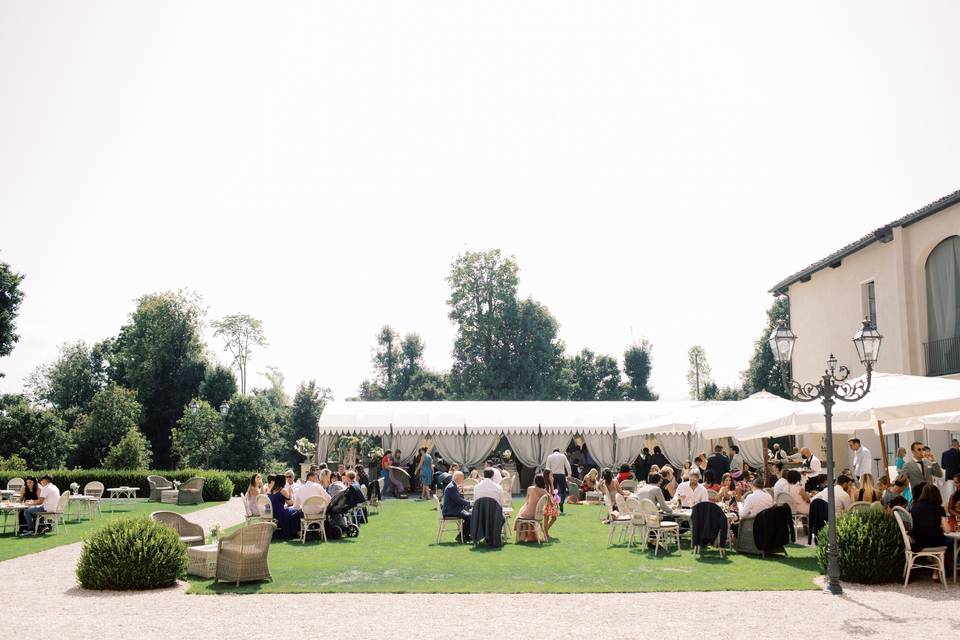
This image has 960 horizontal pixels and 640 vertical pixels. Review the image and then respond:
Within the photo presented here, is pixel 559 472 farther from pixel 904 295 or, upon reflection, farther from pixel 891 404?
pixel 891 404

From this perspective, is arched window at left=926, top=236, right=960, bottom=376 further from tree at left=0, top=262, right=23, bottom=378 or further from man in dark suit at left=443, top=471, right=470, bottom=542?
tree at left=0, top=262, right=23, bottom=378

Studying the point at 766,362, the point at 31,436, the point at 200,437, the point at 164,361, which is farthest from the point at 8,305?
the point at 766,362

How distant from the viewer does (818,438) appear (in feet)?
82.7

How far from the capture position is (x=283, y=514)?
14805 mm

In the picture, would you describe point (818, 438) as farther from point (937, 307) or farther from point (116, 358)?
point (116, 358)

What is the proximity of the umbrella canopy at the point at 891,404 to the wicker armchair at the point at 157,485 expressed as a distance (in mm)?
19476

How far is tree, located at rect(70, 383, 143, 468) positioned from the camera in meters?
36.5

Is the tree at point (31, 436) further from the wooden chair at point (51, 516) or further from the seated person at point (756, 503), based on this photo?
the seated person at point (756, 503)

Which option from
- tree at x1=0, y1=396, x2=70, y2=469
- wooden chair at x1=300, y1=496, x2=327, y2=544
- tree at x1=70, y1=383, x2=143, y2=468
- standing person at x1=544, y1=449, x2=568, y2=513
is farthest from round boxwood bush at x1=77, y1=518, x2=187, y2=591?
tree at x1=70, y1=383, x2=143, y2=468

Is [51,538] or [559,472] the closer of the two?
[51,538]

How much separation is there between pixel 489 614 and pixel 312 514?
6935 millimetres

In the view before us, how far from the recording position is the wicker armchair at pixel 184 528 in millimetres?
11148

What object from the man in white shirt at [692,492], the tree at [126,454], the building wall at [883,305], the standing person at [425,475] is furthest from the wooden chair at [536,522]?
the tree at [126,454]

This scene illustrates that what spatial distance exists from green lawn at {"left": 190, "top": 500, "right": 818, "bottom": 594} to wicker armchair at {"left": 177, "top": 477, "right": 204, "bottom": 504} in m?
10.9
